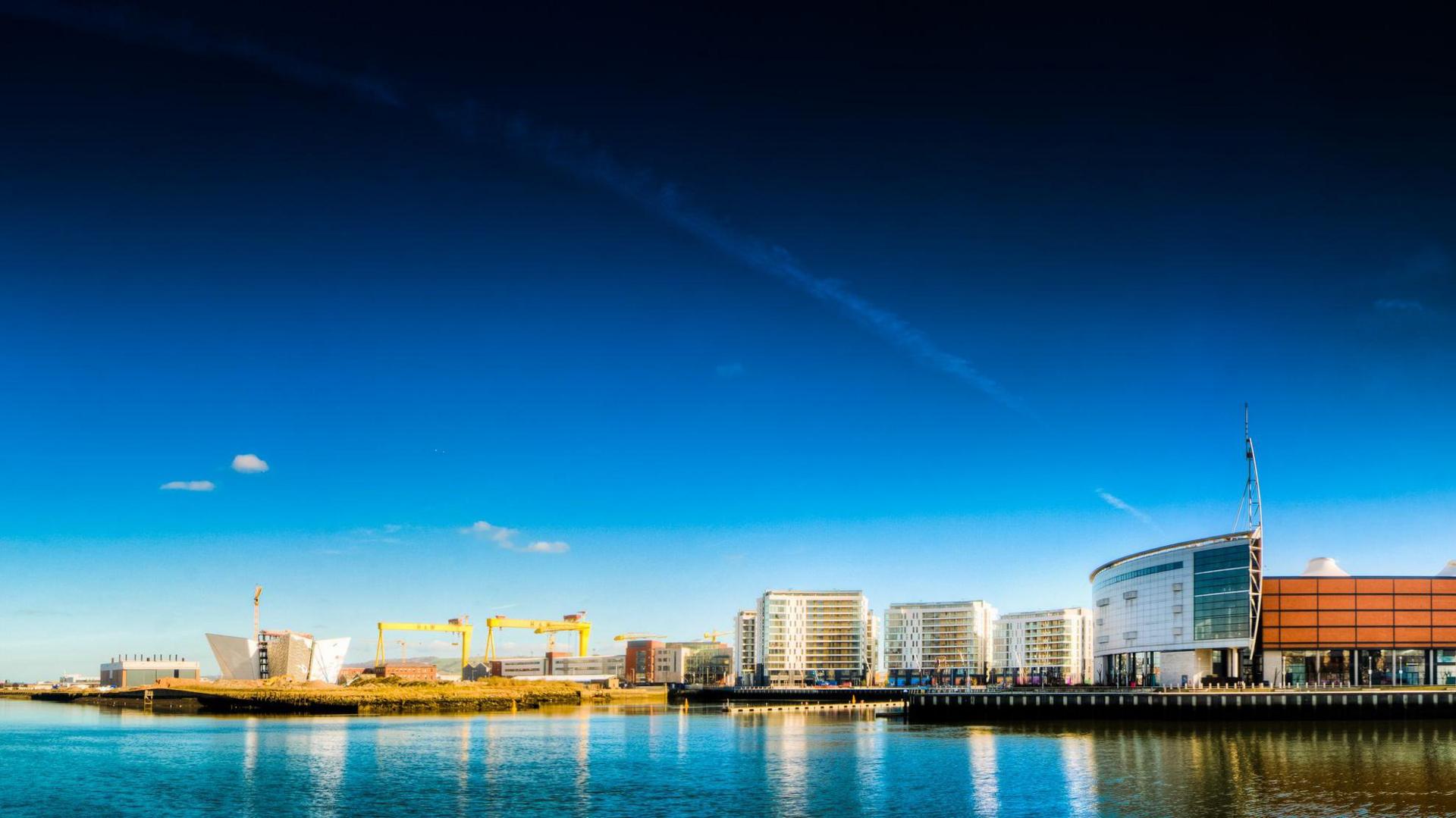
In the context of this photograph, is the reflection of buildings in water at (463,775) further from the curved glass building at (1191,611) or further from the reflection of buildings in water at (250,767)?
the curved glass building at (1191,611)

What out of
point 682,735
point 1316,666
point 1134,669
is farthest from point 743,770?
point 1134,669

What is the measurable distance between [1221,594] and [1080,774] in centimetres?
5492

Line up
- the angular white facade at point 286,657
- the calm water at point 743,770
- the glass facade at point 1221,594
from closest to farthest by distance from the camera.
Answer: the calm water at point 743,770, the glass facade at point 1221,594, the angular white facade at point 286,657

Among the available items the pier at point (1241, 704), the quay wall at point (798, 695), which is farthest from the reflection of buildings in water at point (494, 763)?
the quay wall at point (798, 695)

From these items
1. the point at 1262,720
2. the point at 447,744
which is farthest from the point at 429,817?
the point at 1262,720

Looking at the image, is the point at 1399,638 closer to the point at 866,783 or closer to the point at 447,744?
the point at 866,783

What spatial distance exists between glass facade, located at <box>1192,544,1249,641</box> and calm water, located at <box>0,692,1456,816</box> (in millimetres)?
16950

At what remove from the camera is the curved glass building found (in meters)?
101

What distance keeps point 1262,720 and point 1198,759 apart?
32.3m

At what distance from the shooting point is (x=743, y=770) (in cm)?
5872

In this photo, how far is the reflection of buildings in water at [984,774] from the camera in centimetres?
4531

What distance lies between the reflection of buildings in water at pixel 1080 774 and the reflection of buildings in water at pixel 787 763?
10057 millimetres

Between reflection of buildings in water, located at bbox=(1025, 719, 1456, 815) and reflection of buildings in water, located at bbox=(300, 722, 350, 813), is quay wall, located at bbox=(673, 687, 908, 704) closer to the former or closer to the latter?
reflection of buildings in water, located at bbox=(1025, 719, 1456, 815)

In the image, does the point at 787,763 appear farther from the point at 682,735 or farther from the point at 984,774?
the point at 682,735
